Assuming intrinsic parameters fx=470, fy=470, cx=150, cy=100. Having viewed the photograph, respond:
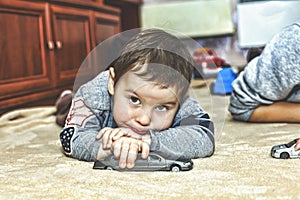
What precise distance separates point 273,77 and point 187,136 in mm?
421

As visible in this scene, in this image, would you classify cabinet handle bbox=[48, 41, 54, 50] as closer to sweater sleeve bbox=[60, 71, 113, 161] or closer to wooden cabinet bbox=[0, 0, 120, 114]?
wooden cabinet bbox=[0, 0, 120, 114]

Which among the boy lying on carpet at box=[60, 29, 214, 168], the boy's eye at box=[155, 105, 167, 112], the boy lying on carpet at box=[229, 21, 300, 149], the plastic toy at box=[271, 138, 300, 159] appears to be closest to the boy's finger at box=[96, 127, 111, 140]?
the boy lying on carpet at box=[60, 29, 214, 168]

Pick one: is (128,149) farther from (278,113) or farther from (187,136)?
(278,113)

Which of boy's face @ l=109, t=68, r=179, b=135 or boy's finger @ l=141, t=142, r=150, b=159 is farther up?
boy's face @ l=109, t=68, r=179, b=135

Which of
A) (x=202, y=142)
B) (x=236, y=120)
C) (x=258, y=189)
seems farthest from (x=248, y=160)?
(x=236, y=120)

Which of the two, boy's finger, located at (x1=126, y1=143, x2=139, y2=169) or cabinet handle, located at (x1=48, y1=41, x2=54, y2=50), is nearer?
boy's finger, located at (x1=126, y1=143, x2=139, y2=169)

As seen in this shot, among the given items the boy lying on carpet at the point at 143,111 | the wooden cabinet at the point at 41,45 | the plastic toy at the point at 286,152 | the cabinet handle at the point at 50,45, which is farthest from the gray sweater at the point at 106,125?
the cabinet handle at the point at 50,45

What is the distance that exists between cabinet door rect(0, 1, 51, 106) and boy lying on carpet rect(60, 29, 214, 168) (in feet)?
2.36

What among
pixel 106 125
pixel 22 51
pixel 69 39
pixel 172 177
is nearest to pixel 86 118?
pixel 106 125

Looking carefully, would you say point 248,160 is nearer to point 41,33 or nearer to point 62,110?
point 62,110

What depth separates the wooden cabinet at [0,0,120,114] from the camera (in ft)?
5.35

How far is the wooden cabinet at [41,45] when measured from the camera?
1.63 m

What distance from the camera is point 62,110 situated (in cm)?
150

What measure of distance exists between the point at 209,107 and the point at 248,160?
28 centimetres
